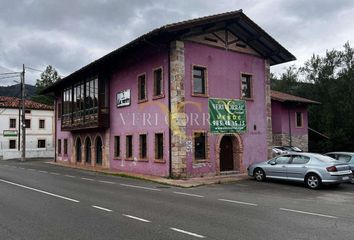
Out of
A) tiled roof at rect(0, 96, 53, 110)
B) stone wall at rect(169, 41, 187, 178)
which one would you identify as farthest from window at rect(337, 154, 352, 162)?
tiled roof at rect(0, 96, 53, 110)

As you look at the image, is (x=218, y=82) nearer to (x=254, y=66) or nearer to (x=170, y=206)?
(x=254, y=66)

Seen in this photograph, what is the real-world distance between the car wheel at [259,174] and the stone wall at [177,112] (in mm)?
3308

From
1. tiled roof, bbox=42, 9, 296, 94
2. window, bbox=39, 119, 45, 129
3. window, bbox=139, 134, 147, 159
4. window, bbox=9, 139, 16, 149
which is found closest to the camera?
tiled roof, bbox=42, 9, 296, 94

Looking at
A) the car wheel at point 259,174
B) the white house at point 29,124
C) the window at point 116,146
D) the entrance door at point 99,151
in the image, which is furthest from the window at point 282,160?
the white house at point 29,124

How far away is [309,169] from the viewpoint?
15.1 meters

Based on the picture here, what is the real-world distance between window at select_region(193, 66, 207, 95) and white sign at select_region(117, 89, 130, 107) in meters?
4.99

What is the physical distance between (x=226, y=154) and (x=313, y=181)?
21.0ft

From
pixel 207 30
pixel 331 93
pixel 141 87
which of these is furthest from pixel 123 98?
pixel 331 93

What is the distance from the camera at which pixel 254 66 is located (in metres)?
22.3

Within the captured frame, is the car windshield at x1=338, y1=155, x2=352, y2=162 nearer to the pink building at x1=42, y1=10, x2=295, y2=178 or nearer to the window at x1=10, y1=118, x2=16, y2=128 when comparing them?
the pink building at x1=42, y1=10, x2=295, y2=178

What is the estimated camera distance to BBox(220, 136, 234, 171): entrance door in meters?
20.4

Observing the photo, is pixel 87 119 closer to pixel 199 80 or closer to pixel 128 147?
pixel 128 147

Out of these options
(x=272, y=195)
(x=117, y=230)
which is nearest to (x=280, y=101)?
(x=272, y=195)

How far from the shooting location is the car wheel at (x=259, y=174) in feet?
56.5
